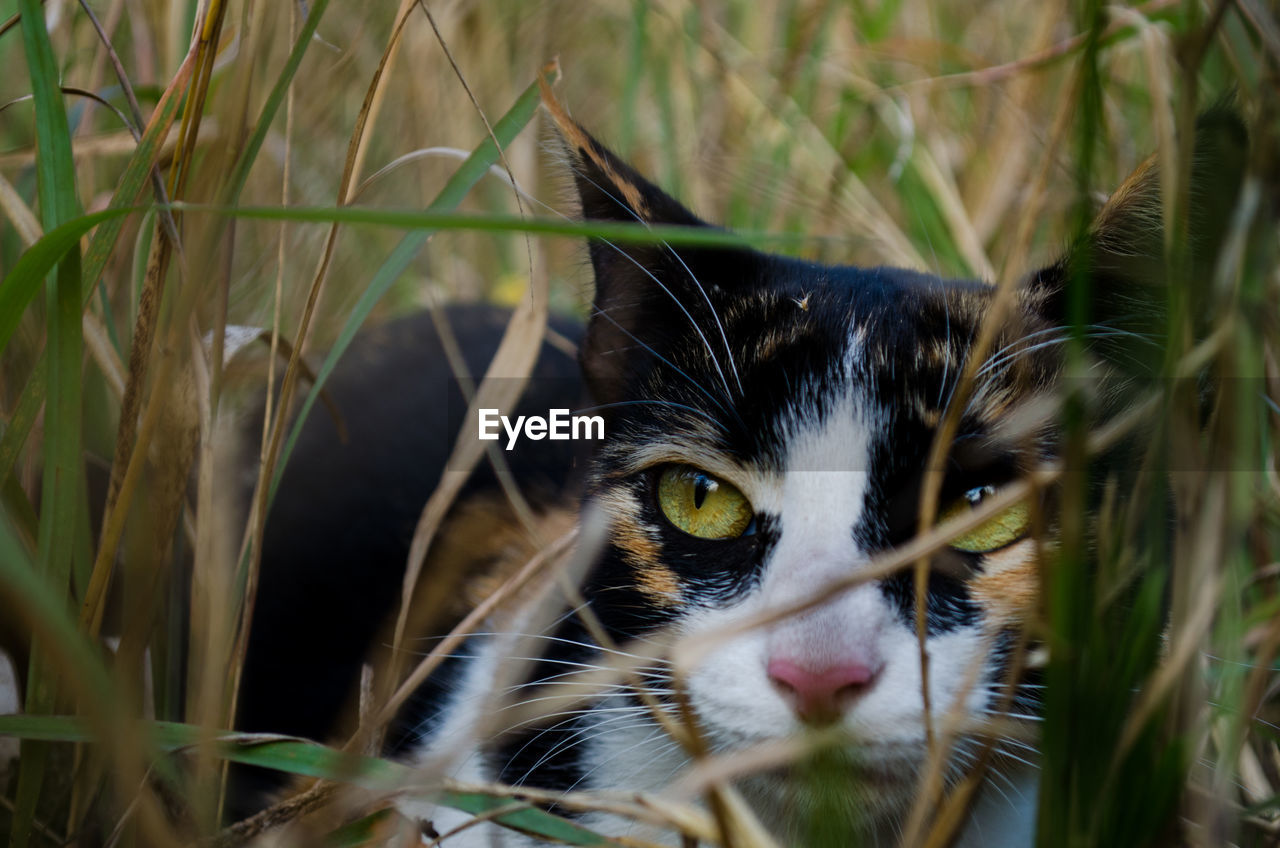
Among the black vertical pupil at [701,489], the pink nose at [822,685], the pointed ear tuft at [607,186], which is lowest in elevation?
the pink nose at [822,685]

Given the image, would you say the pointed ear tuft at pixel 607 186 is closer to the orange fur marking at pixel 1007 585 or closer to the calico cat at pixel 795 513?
the calico cat at pixel 795 513

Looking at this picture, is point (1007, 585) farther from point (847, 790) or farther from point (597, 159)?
point (597, 159)

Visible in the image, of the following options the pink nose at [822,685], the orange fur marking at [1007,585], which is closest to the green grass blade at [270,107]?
the pink nose at [822,685]

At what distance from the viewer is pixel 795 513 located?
0.96 metres

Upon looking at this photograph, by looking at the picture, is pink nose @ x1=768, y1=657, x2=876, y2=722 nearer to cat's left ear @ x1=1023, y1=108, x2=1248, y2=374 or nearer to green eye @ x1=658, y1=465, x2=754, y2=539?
green eye @ x1=658, y1=465, x2=754, y2=539

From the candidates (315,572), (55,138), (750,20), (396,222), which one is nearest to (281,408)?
(55,138)

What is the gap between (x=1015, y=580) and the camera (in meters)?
0.93

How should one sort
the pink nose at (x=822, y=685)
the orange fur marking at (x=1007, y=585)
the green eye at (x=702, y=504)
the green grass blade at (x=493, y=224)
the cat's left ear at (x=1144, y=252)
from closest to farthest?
the green grass blade at (x=493, y=224), the cat's left ear at (x=1144, y=252), the pink nose at (x=822, y=685), the orange fur marking at (x=1007, y=585), the green eye at (x=702, y=504)

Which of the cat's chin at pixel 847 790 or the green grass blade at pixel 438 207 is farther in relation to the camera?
the green grass blade at pixel 438 207

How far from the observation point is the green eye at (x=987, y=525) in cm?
95

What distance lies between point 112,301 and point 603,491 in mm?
664

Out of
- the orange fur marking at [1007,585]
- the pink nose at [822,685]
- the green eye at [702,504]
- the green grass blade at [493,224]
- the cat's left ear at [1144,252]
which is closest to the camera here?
the green grass blade at [493,224]

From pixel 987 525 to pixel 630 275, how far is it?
506mm

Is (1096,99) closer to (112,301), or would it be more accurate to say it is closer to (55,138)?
(55,138)
